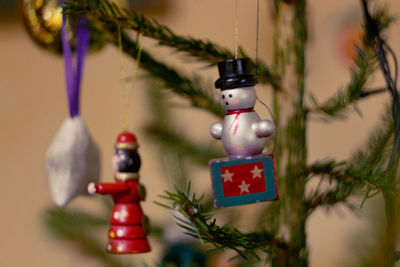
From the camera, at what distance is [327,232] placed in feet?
2.99

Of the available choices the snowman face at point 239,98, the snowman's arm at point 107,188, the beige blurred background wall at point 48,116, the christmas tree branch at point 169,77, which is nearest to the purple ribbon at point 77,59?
the christmas tree branch at point 169,77

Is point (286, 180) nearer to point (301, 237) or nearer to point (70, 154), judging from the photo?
point (301, 237)

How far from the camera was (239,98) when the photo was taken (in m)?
0.37

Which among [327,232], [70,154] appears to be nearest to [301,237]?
[70,154]

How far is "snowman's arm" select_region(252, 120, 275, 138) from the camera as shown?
355 millimetres

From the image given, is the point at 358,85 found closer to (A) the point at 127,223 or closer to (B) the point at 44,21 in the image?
(A) the point at 127,223

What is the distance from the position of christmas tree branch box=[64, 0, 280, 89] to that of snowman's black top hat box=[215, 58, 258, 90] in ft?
0.21

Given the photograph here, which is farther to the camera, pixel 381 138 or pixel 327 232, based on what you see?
pixel 327 232

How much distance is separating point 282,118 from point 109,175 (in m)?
0.55

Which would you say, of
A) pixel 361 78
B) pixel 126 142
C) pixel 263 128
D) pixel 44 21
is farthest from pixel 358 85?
pixel 44 21

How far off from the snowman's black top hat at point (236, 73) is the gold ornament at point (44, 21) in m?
0.23

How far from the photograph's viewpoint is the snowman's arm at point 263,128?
0.36m

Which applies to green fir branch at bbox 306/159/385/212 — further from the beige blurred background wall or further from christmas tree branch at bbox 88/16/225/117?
the beige blurred background wall

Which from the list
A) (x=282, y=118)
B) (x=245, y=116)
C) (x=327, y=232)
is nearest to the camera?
(x=245, y=116)
